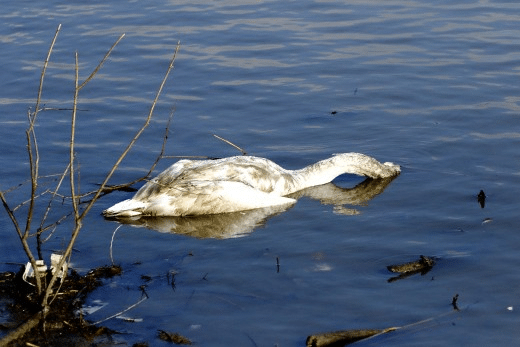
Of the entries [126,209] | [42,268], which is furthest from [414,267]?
[42,268]

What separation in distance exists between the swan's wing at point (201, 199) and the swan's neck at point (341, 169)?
3.24 feet

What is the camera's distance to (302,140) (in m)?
12.3

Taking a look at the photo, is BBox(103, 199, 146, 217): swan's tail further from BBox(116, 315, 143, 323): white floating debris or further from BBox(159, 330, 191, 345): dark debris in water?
BBox(159, 330, 191, 345): dark debris in water

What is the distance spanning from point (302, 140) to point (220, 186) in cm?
242

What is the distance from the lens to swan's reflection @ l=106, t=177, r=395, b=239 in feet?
32.0

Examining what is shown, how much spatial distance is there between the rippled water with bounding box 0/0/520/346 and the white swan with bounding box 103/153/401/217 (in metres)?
0.28

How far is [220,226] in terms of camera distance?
991 cm

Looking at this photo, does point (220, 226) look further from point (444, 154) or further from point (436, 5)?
point (436, 5)

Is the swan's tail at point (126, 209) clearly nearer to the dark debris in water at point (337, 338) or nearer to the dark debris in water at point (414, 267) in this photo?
the dark debris in water at point (414, 267)

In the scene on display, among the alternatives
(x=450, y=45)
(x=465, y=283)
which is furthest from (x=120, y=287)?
(x=450, y=45)

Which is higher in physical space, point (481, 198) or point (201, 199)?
point (201, 199)

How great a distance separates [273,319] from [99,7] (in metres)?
12.4

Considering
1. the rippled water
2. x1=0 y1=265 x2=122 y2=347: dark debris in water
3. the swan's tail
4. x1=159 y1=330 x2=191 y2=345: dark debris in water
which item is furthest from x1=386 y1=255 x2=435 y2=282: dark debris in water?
the swan's tail

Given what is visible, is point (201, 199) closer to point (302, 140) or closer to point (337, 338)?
point (302, 140)
